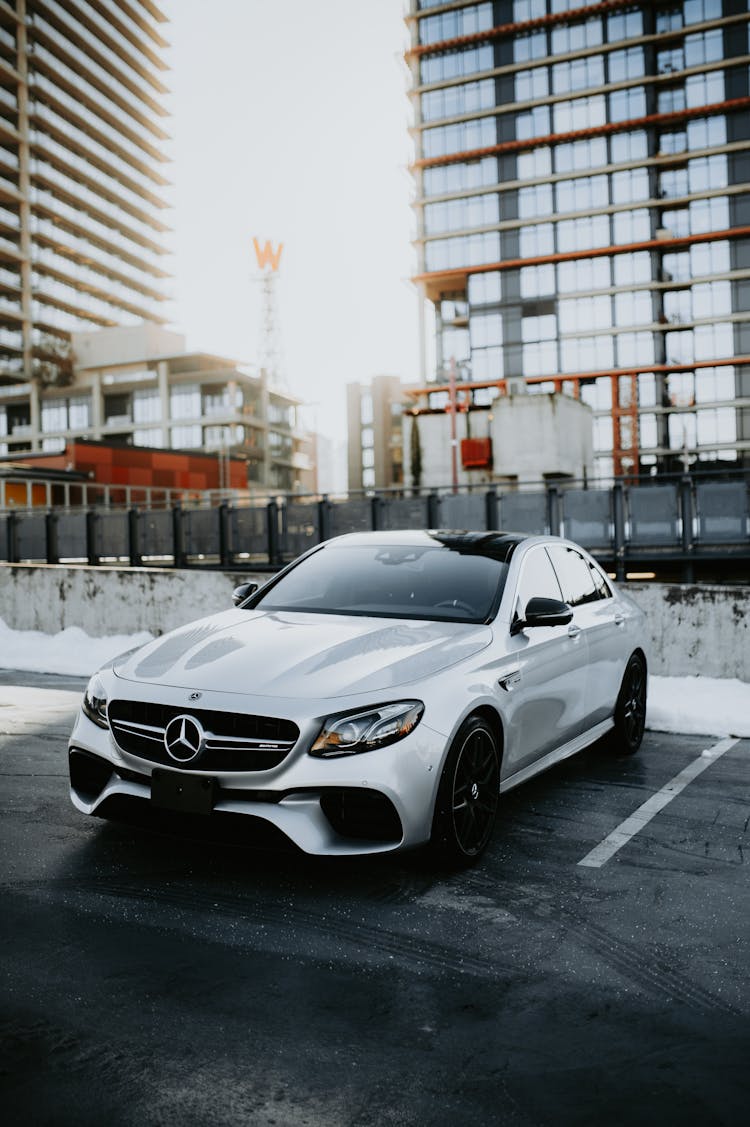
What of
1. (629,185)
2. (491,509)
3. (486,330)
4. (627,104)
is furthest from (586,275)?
(491,509)

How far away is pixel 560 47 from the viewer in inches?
2456

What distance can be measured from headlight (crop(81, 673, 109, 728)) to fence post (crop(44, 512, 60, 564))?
20.0 meters

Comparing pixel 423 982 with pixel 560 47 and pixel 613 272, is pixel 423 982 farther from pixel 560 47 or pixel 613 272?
pixel 560 47

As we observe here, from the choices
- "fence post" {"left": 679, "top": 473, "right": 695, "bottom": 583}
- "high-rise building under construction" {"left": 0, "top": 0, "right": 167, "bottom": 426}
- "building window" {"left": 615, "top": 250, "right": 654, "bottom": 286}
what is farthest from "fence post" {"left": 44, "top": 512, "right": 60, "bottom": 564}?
"high-rise building under construction" {"left": 0, "top": 0, "right": 167, "bottom": 426}

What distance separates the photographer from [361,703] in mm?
3938

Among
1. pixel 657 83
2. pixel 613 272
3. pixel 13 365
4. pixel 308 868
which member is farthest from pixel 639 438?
pixel 308 868

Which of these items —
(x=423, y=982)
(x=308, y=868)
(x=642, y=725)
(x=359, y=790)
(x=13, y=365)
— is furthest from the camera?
(x=13, y=365)

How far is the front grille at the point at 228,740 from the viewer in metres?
3.88

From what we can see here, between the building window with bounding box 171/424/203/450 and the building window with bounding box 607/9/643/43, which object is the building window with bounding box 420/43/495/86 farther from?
the building window with bounding box 171/424/203/450

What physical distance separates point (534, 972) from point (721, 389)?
61.9 m

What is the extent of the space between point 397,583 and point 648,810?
5.86 ft

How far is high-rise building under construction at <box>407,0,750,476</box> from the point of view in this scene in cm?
6025

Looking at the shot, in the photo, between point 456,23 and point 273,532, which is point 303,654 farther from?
point 456,23

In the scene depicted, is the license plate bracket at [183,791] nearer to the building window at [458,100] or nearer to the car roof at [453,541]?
the car roof at [453,541]
